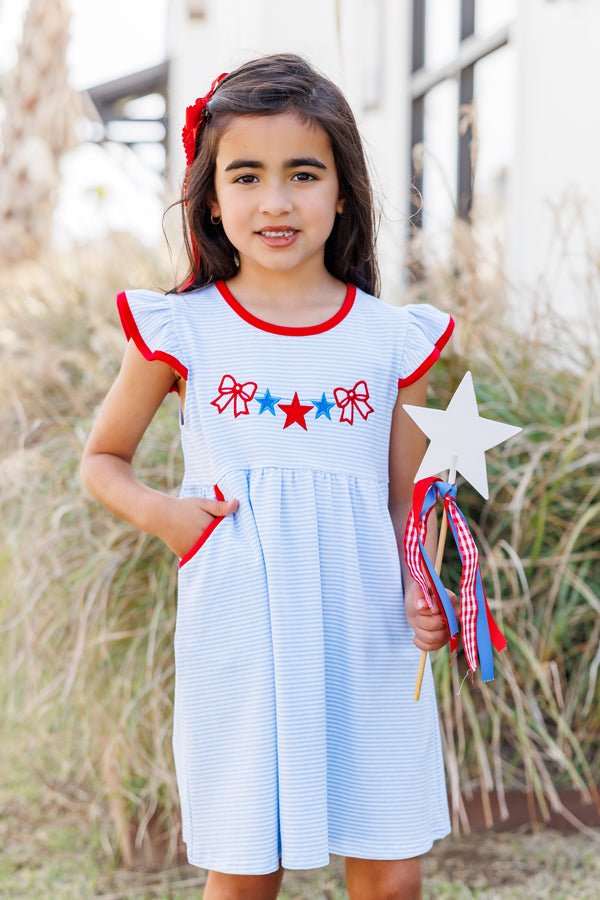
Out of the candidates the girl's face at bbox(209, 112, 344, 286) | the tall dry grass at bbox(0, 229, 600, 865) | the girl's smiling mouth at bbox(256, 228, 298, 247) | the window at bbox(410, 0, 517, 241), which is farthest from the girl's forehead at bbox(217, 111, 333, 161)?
the window at bbox(410, 0, 517, 241)

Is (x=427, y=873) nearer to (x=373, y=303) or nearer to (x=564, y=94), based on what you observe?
(x=373, y=303)

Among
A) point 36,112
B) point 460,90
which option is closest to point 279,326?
point 460,90

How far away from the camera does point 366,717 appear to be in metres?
1.52

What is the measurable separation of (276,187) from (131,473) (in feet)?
1.66

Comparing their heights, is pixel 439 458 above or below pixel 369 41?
below

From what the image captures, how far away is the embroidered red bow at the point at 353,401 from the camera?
1.58 m

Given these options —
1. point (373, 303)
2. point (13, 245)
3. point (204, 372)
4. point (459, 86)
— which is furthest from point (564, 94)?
point (13, 245)

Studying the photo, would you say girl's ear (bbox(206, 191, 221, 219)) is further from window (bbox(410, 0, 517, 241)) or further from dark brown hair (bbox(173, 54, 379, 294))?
window (bbox(410, 0, 517, 241))

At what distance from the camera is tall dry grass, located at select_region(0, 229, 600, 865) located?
2.34 meters

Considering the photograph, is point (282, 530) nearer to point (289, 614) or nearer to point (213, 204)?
point (289, 614)

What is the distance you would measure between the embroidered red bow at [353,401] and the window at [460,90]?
2391 millimetres

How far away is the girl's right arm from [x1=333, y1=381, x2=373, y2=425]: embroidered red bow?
232 mm

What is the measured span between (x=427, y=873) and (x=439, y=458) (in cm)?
135

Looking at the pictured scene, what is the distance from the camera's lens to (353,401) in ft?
5.22
